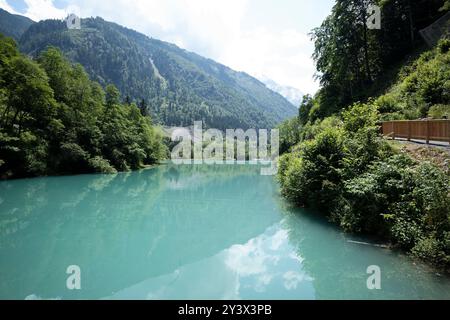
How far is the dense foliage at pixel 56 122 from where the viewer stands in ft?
124

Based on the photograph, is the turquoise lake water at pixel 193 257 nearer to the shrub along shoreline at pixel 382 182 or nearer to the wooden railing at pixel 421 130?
the shrub along shoreline at pixel 382 182

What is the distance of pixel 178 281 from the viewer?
9828 mm

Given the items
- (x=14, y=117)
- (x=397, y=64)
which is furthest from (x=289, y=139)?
(x=14, y=117)

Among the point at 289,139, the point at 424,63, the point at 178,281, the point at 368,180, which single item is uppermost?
the point at 424,63

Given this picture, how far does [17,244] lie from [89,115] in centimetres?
4270

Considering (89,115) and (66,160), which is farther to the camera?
(89,115)

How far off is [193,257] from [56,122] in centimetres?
3929

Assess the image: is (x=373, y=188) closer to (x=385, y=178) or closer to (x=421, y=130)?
(x=385, y=178)

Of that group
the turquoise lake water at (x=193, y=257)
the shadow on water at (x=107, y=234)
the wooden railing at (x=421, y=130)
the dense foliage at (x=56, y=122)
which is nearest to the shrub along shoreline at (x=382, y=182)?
the turquoise lake water at (x=193, y=257)

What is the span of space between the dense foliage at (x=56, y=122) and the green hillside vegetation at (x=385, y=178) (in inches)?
1299

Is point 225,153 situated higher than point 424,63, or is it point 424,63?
point 424,63

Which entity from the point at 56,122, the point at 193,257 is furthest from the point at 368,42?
the point at 56,122

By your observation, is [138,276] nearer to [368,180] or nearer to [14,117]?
[368,180]

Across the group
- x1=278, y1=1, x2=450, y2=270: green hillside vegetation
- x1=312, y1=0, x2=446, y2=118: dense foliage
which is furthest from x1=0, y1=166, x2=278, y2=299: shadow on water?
x1=312, y1=0, x2=446, y2=118: dense foliage
